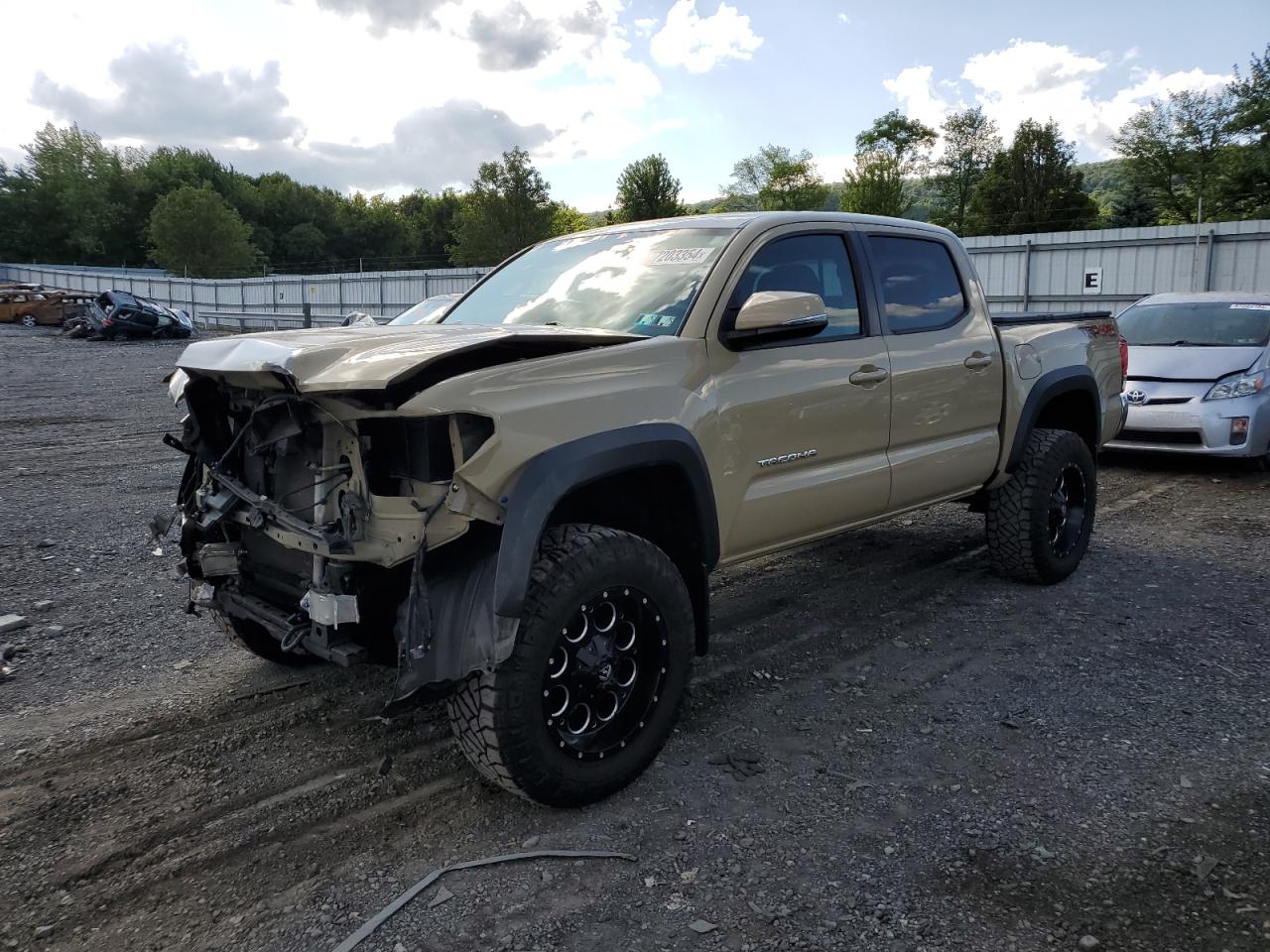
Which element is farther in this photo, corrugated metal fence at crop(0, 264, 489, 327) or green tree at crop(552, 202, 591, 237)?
green tree at crop(552, 202, 591, 237)

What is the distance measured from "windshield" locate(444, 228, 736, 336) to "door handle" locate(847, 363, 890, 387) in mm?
817

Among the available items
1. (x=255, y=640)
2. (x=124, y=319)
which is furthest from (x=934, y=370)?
(x=124, y=319)

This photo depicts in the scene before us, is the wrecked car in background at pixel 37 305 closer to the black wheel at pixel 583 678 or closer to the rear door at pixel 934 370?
the rear door at pixel 934 370

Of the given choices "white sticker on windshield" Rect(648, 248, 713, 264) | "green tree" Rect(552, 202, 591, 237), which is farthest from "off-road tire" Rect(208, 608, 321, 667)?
"green tree" Rect(552, 202, 591, 237)

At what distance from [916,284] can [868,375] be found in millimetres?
844

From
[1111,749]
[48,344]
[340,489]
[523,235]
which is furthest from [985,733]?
[523,235]

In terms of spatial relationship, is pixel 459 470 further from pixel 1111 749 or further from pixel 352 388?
pixel 1111 749

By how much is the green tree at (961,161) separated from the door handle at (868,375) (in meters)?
72.2

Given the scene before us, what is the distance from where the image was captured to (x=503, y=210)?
64750 mm

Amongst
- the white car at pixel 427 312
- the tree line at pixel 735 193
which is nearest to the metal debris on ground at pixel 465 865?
the white car at pixel 427 312

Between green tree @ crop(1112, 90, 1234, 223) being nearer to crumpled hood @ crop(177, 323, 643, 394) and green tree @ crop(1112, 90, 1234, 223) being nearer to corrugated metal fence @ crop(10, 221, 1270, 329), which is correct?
corrugated metal fence @ crop(10, 221, 1270, 329)

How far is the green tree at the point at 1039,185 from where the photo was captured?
62.7 metres

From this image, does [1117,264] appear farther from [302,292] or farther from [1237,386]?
[302,292]

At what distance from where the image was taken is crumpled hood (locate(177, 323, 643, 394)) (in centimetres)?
275
